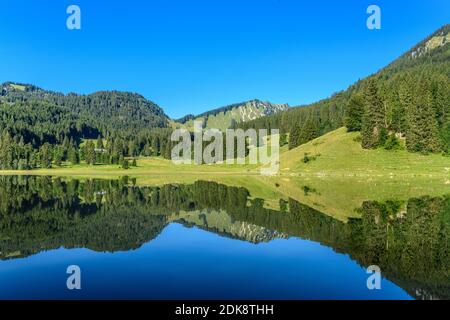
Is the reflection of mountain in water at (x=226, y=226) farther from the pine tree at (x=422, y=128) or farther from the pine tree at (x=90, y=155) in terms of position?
the pine tree at (x=90, y=155)

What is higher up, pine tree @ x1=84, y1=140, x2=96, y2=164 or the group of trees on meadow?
the group of trees on meadow

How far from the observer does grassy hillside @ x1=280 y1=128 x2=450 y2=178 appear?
93.6 m

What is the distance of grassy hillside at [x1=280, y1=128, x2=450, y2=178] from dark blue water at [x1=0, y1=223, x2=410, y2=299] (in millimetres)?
77215

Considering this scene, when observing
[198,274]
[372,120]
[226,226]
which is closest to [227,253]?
[198,274]

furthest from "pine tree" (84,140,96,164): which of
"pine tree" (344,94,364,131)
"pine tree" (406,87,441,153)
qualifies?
"pine tree" (406,87,441,153)

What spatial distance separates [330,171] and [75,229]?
79.4 metres

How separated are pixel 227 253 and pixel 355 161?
85602 millimetres

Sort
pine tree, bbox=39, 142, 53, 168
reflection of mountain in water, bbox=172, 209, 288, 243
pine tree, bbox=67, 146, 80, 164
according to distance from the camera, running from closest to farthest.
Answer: reflection of mountain in water, bbox=172, 209, 288, 243
pine tree, bbox=39, 142, 53, 168
pine tree, bbox=67, 146, 80, 164

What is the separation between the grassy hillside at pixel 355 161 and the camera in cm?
9356

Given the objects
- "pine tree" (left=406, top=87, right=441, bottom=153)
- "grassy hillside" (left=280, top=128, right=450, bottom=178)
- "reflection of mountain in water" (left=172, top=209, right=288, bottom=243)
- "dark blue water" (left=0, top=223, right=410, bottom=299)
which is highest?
"pine tree" (left=406, top=87, right=441, bottom=153)

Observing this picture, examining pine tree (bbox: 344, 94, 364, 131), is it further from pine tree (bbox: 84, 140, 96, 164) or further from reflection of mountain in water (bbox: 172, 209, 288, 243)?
pine tree (bbox: 84, 140, 96, 164)

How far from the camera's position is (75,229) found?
2969cm

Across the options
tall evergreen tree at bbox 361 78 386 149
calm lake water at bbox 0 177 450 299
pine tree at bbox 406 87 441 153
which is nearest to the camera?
calm lake water at bbox 0 177 450 299
